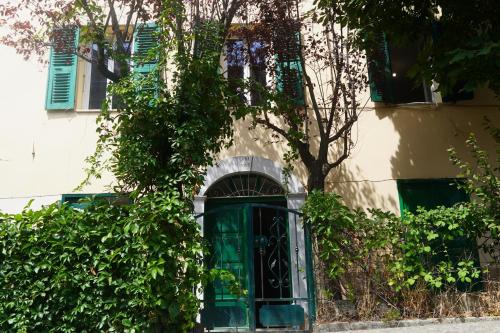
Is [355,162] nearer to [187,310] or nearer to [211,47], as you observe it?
[211,47]

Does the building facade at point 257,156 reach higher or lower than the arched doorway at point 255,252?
higher

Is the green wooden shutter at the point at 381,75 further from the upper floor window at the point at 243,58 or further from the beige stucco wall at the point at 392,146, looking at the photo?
the upper floor window at the point at 243,58

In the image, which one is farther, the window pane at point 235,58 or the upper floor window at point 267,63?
the window pane at point 235,58

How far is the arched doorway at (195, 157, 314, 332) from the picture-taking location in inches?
212

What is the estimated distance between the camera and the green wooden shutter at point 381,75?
23.7ft

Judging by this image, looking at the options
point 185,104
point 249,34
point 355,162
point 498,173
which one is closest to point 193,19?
point 249,34

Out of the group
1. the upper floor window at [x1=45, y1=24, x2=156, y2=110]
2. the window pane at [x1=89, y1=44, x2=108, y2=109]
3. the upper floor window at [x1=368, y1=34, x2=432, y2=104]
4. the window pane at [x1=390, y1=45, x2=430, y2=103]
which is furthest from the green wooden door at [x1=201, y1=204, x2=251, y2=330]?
the window pane at [x1=390, y1=45, x2=430, y2=103]

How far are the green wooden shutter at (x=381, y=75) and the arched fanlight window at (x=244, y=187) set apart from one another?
7.80 feet

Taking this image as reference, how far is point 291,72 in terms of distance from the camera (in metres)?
7.06

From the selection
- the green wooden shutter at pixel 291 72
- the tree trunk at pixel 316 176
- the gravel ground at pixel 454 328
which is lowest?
the gravel ground at pixel 454 328

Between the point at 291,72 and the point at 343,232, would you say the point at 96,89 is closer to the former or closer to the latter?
the point at 291,72

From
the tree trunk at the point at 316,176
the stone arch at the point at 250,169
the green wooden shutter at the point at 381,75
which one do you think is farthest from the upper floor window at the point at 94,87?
the green wooden shutter at the point at 381,75

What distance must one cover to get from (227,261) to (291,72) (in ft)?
10.3

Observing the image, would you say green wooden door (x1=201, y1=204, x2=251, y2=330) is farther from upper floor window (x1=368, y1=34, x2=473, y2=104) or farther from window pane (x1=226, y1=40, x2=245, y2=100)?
upper floor window (x1=368, y1=34, x2=473, y2=104)
